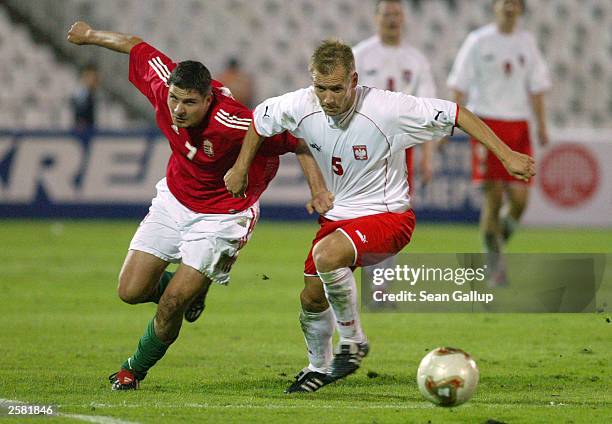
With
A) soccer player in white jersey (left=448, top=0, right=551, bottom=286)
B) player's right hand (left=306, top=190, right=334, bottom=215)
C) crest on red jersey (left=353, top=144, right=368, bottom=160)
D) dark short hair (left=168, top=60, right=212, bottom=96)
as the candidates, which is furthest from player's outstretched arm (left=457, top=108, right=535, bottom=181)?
soccer player in white jersey (left=448, top=0, right=551, bottom=286)

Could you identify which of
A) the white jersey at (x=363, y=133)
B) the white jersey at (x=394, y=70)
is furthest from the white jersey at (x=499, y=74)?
the white jersey at (x=363, y=133)

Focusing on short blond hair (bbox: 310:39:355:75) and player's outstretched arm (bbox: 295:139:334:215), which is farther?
player's outstretched arm (bbox: 295:139:334:215)

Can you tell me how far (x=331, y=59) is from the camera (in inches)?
224

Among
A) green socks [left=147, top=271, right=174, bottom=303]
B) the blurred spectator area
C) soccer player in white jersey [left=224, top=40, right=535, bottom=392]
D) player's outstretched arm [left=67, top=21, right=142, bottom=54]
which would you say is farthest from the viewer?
the blurred spectator area

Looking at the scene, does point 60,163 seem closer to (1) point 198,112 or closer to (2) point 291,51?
(2) point 291,51

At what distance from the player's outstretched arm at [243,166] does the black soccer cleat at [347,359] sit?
982mm

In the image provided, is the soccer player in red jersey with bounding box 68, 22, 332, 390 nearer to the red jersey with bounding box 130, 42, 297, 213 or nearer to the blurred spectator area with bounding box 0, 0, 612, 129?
the red jersey with bounding box 130, 42, 297, 213

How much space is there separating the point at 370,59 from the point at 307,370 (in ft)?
12.8

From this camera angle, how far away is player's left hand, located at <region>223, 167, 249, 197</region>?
6.00 metres

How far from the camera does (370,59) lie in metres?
9.39

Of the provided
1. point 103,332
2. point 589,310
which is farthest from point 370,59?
point 589,310

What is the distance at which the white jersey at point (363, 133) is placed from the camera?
5.93 metres

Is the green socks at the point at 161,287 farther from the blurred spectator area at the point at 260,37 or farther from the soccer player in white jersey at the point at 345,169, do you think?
the blurred spectator area at the point at 260,37

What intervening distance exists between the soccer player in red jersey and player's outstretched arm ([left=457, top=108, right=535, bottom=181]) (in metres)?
0.87
